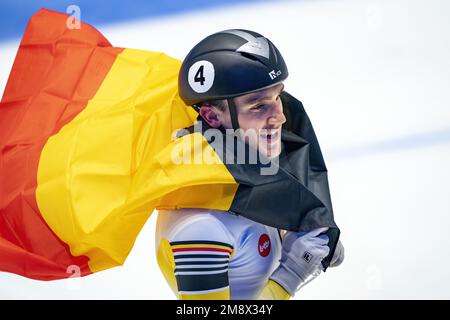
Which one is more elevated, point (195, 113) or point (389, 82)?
point (195, 113)

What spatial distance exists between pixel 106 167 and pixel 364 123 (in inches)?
77.4

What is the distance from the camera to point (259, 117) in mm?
2428

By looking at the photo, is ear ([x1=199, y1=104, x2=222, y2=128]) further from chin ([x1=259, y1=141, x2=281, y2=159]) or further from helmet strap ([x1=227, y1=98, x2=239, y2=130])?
chin ([x1=259, y1=141, x2=281, y2=159])

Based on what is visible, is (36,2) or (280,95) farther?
(36,2)

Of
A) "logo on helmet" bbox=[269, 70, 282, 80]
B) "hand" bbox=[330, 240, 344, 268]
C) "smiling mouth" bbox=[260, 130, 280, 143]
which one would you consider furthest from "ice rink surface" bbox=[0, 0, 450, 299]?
"logo on helmet" bbox=[269, 70, 282, 80]

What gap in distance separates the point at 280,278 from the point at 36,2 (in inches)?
116

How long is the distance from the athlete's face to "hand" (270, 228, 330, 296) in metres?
0.27

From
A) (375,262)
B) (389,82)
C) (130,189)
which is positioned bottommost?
(375,262)

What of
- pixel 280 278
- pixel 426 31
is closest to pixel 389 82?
pixel 426 31

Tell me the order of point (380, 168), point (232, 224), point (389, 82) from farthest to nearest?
1. point (389, 82)
2. point (380, 168)
3. point (232, 224)

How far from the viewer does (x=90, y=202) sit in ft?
7.91

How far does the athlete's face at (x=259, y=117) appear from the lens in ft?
7.90

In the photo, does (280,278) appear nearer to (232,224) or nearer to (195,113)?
(232,224)

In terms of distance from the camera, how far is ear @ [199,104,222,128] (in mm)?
2436
